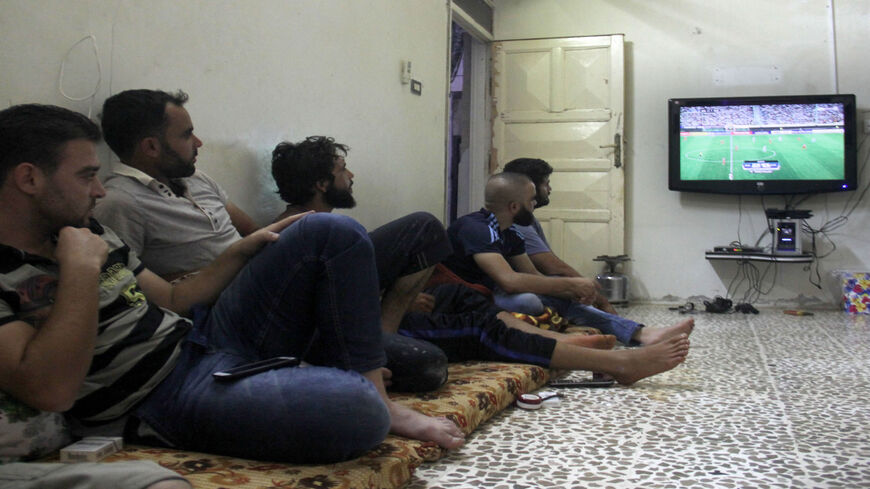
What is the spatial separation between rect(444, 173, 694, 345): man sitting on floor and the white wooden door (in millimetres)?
2391

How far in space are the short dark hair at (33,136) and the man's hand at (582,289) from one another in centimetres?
210

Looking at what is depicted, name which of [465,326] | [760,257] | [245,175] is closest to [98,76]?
[245,175]

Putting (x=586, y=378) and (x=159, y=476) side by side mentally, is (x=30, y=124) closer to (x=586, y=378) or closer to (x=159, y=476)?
(x=159, y=476)

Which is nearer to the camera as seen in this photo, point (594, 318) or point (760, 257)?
point (594, 318)

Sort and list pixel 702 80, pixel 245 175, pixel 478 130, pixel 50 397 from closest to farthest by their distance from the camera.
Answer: pixel 50 397 → pixel 245 175 → pixel 702 80 → pixel 478 130

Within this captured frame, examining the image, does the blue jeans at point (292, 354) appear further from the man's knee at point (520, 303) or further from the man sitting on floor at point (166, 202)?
the man's knee at point (520, 303)

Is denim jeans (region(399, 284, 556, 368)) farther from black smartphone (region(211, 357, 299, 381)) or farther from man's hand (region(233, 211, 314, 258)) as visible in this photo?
black smartphone (region(211, 357, 299, 381))

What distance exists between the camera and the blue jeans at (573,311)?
2.82m

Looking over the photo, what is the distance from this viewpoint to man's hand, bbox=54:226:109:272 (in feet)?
3.57

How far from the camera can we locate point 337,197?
104 inches

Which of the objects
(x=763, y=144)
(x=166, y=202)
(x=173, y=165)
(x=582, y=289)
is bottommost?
(x=582, y=289)

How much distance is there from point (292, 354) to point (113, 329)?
1.26ft

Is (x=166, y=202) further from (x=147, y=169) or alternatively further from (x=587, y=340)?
(x=587, y=340)

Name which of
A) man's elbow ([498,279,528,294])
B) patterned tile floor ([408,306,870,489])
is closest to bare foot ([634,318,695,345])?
patterned tile floor ([408,306,870,489])
